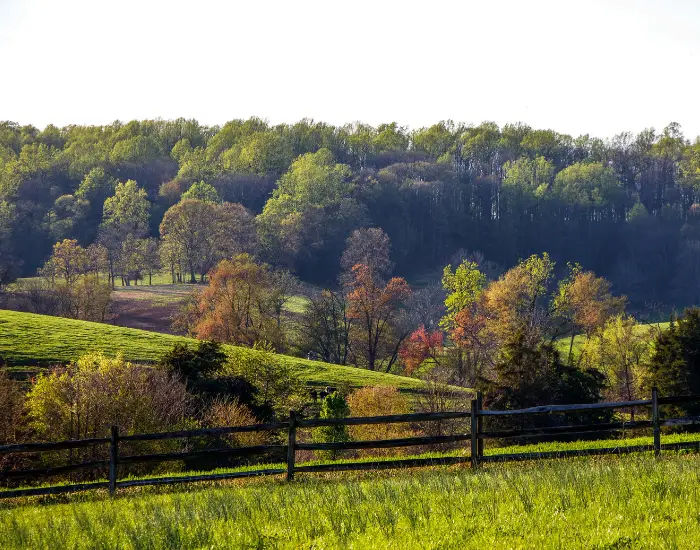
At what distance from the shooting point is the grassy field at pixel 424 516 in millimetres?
11320

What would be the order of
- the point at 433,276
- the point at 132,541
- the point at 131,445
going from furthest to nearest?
1. the point at 433,276
2. the point at 131,445
3. the point at 132,541

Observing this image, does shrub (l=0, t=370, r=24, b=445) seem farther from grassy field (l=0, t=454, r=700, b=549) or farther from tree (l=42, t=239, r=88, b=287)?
tree (l=42, t=239, r=88, b=287)

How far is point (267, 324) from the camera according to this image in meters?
88.4

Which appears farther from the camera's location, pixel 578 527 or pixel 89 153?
pixel 89 153

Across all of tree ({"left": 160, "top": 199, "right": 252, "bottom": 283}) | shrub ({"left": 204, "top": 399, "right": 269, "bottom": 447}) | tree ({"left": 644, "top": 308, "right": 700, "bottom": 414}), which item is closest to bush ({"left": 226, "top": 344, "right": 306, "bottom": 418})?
shrub ({"left": 204, "top": 399, "right": 269, "bottom": 447})

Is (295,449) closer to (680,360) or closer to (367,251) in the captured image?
(680,360)

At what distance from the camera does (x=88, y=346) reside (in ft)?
210

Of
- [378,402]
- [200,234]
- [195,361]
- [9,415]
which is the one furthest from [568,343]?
[9,415]

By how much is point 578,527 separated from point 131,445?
24.4 metres

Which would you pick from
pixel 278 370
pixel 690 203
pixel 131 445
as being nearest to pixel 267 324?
pixel 278 370

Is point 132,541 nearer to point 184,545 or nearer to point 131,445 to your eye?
point 184,545

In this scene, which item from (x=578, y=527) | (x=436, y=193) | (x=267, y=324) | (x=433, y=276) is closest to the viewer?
(x=578, y=527)

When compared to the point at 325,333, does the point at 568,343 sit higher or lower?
lower

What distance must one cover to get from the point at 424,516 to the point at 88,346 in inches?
2184
